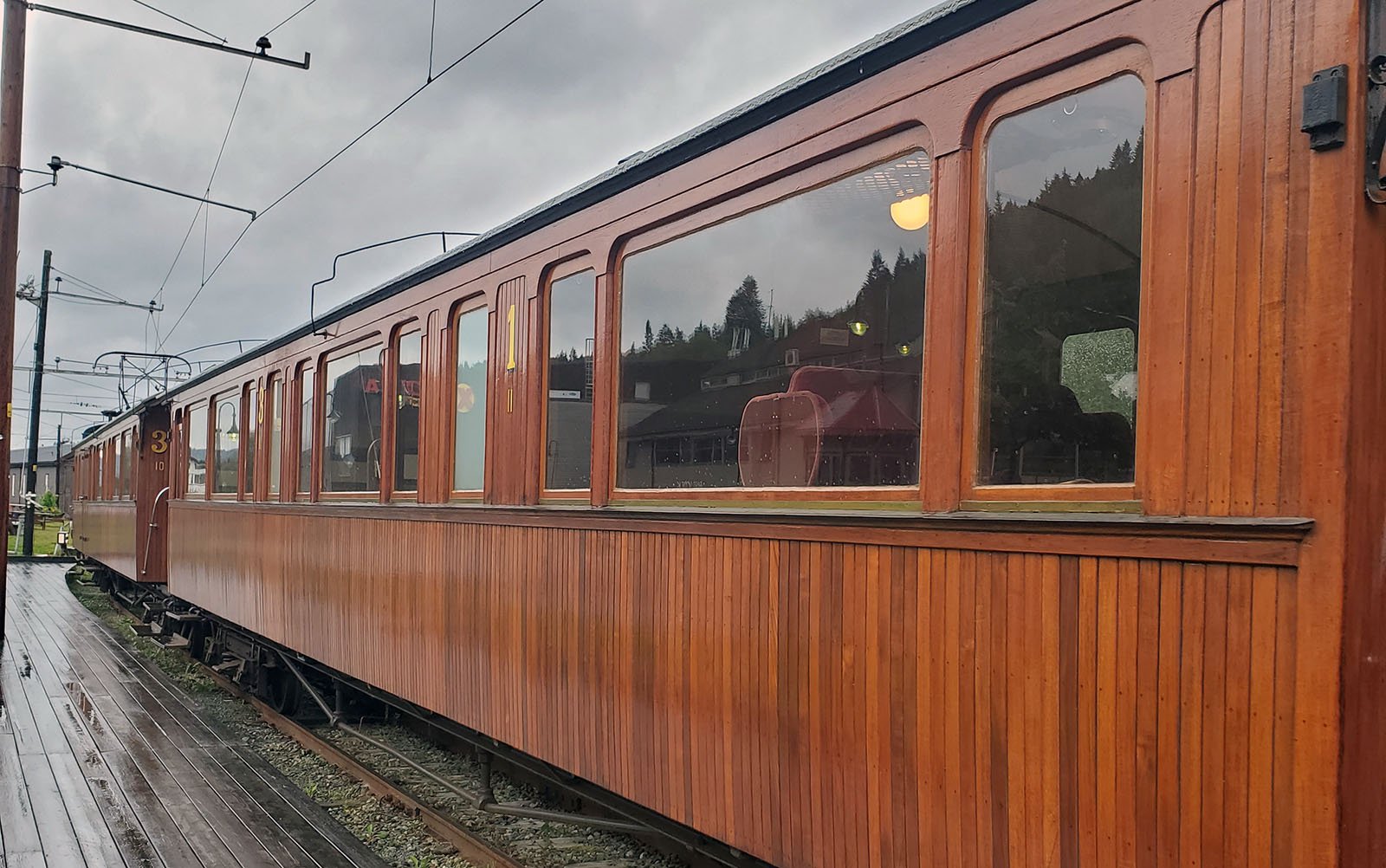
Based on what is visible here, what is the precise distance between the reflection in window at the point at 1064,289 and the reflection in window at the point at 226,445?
8568 millimetres

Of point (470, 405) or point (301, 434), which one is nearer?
point (470, 405)

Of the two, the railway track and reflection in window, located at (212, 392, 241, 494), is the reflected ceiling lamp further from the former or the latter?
reflection in window, located at (212, 392, 241, 494)

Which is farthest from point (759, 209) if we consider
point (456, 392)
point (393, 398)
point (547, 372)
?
point (393, 398)

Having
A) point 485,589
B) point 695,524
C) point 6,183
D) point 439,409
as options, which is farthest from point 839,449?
point 6,183

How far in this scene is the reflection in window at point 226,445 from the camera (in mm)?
10062

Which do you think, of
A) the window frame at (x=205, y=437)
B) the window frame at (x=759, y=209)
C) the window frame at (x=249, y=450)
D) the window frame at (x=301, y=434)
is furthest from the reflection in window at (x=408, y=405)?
the window frame at (x=205, y=437)

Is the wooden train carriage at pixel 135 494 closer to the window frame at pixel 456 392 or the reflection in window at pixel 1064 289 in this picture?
the window frame at pixel 456 392

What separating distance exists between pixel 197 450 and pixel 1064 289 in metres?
11.0

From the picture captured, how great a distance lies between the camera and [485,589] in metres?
5.34

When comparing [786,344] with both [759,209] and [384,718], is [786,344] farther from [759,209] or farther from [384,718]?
[384,718]

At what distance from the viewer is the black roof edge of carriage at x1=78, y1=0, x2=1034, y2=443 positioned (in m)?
2.92

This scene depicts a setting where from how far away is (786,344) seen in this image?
3506 millimetres

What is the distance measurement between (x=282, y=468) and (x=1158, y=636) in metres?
7.34

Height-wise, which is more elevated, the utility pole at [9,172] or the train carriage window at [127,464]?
the utility pole at [9,172]
